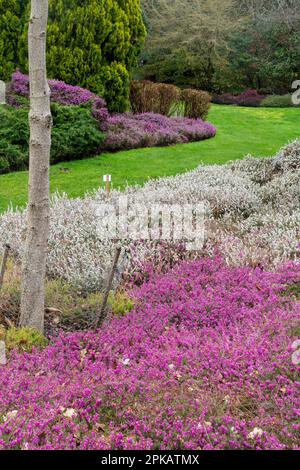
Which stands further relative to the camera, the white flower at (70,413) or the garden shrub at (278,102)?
the garden shrub at (278,102)

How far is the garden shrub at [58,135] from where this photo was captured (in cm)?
1141

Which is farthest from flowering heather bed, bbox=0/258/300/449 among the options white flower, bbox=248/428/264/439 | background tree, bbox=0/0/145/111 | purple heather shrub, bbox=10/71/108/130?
background tree, bbox=0/0/145/111

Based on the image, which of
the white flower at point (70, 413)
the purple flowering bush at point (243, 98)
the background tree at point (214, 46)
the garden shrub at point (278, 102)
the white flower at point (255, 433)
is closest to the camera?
the white flower at point (255, 433)

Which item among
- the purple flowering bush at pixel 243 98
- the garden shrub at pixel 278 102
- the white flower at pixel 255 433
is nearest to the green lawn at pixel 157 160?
the white flower at pixel 255 433

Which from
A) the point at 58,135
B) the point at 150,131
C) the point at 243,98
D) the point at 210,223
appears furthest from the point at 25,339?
the point at 243,98

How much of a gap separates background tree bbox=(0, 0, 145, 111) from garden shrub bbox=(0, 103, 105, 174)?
1993 mm

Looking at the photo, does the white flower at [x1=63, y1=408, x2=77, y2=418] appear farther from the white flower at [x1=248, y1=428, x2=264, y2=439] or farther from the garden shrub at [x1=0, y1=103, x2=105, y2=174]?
the garden shrub at [x1=0, y1=103, x2=105, y2=174]

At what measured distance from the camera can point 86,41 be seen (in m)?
14.4

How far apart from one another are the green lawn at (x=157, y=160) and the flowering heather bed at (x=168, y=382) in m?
5.03

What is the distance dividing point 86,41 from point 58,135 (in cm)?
376

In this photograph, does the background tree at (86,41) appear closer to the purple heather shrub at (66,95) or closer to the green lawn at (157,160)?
the purple heather shrub at (66,95)

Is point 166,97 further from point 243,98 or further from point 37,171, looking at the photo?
point 37,171

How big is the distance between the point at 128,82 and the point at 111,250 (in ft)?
35.1
